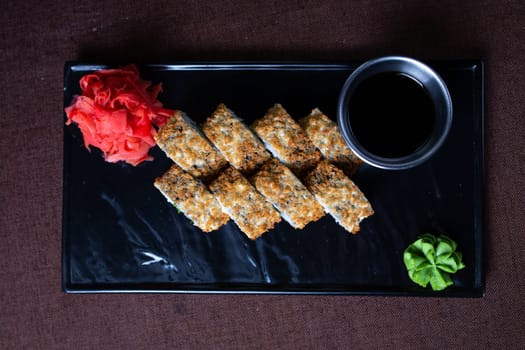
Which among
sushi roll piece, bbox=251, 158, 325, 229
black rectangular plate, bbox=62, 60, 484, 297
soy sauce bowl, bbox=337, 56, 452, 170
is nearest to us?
soy sauce bowl, bbox=337, 56, 452, 170

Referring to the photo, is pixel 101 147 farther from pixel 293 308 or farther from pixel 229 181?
pixel 293 308

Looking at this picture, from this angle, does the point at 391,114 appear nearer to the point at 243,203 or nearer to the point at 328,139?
the point at 328,139

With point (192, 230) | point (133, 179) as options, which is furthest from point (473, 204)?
point (133, 179)

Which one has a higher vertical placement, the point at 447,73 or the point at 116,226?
the point at 447,73

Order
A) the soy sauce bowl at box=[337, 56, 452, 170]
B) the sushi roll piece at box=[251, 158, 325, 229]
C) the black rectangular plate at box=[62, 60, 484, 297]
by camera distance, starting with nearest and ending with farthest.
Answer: the soy sauce bowl at box=[337, 56, 452, 170]
the sushi roll piece at box=[251, 158, 325, 229]
the black rectangular plate at box=[62, 60, 484, 297]

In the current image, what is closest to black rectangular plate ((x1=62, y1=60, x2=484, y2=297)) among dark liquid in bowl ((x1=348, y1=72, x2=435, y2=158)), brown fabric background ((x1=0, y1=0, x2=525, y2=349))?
brown fabric background ((x1=0, y1=0, x2=525, y2=349))

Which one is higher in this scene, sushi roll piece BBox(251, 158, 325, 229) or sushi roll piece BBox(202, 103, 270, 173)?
sushi roll piece BBox(202, 103, 270, 173)

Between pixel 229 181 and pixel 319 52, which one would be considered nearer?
pixel 229 181

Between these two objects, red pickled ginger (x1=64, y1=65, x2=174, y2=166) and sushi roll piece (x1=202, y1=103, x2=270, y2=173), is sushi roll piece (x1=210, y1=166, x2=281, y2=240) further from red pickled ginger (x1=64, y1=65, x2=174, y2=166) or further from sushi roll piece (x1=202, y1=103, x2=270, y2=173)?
red pickled ginger (x1=64, y1=65, x2=174, y2=166)
